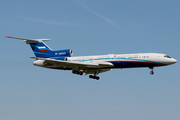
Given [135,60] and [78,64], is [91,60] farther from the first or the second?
[135,60]

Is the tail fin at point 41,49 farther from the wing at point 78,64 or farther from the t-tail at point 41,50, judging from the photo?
the wing at point 78,64

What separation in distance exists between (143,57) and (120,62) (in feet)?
10.9

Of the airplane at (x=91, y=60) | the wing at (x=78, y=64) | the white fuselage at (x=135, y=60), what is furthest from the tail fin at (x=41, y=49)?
the white fuselage at (x=135, y=60)

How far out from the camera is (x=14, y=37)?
A: 141 feet

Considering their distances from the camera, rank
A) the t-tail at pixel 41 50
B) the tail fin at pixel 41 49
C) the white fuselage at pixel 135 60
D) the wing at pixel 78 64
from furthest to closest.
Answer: the tail fin at pixel 41 49 → the t-tail at pixel 41 50 → the wing at pixel 78 64 → the white fuselage at pixel 135 60

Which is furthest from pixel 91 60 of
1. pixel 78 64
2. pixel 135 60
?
pixel 135 60

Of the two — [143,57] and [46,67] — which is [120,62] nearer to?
[143,57]

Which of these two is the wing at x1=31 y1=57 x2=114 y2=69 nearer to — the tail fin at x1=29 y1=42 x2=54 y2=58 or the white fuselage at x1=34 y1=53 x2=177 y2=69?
the white fuselage at x1=34 y1=53 x2=177 y2=69

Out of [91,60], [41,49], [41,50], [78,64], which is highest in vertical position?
[41,49]

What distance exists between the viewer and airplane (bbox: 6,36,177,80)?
40625 mm

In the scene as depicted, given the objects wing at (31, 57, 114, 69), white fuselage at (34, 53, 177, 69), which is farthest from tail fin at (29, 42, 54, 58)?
white fuselage at (34, 53, 177, 69)

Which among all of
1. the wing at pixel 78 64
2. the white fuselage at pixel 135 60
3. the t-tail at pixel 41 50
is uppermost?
the t-tail at pixel 41 50

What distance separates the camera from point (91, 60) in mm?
43188

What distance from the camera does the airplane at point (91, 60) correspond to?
40625mm
